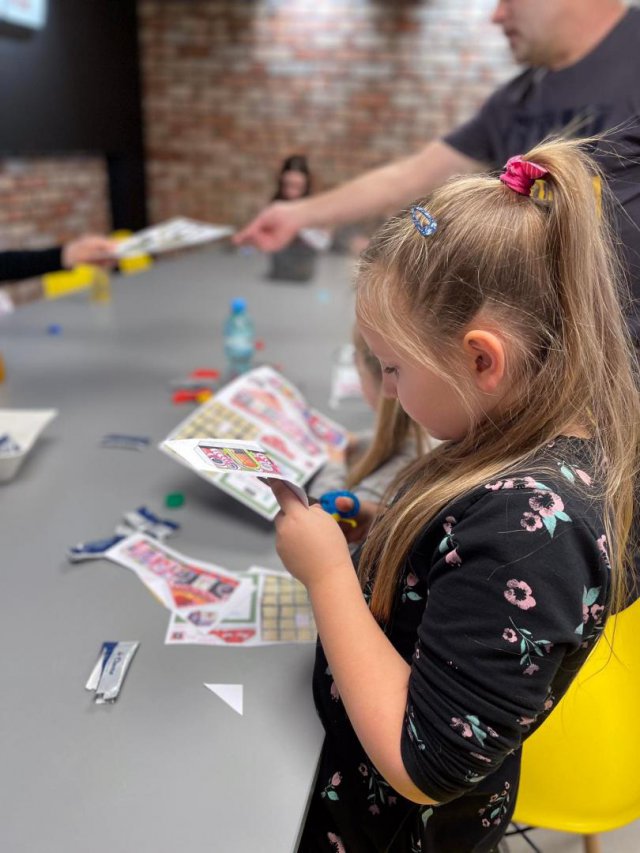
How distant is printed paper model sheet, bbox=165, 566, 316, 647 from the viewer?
89 centimetres

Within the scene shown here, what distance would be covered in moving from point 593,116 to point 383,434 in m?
0.82

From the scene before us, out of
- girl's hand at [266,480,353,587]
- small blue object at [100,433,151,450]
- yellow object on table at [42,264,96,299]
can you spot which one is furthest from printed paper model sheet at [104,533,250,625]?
yellow object on table at [42,264,96,299]

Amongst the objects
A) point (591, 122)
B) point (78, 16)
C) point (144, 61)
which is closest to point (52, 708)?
point (591, 122)

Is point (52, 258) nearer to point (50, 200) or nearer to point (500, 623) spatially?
point (500, 623)

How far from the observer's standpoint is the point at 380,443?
3.76ft

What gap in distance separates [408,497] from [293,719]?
0.28m

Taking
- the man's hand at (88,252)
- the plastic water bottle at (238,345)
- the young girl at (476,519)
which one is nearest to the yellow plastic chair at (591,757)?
the young girl at (476,519)

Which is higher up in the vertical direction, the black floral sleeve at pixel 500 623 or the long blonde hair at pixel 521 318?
the long blonde hair at pixel 521 318

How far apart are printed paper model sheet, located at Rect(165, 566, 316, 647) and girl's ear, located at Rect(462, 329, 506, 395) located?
16.8 inches

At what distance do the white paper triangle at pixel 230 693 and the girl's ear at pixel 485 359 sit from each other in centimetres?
45

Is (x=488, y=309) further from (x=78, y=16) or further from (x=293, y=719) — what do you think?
(x=78, y=16)

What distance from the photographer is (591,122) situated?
139 centimetres

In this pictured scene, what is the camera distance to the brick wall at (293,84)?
16.6ft

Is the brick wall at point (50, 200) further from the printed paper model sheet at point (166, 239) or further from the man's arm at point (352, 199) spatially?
the man's arm at point (352, 199)
